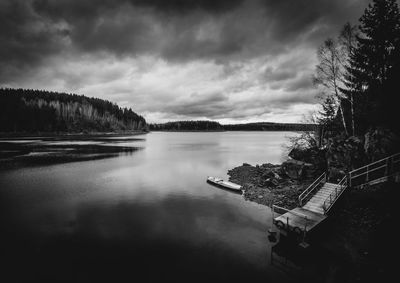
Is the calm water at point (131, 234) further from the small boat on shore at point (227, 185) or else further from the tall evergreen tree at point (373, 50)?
the tall evergreen tree at point (373, 50)

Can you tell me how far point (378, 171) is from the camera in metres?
20.1

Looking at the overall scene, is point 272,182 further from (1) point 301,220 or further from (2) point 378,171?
(1) point 301,220

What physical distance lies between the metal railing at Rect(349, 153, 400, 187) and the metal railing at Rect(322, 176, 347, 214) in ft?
2.70

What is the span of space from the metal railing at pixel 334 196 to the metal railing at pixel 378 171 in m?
0.82

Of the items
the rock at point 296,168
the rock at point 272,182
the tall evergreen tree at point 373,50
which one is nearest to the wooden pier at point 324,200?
the tall evergreen tree at point 373,50

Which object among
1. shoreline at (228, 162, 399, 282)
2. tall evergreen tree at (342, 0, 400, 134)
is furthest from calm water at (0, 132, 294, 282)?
tall evergreen tree at (342, 0, 400, 134)

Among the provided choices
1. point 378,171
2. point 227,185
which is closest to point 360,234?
point 378,171

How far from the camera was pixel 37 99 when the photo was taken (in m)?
194

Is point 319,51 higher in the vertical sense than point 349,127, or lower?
higher

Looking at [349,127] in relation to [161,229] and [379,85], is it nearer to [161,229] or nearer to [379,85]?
[379,85]

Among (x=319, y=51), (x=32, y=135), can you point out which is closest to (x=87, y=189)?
(x=319, y=51)

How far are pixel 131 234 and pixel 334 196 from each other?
1900 centimetres

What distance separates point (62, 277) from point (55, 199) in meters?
18.3

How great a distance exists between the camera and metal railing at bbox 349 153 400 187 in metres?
18.5
